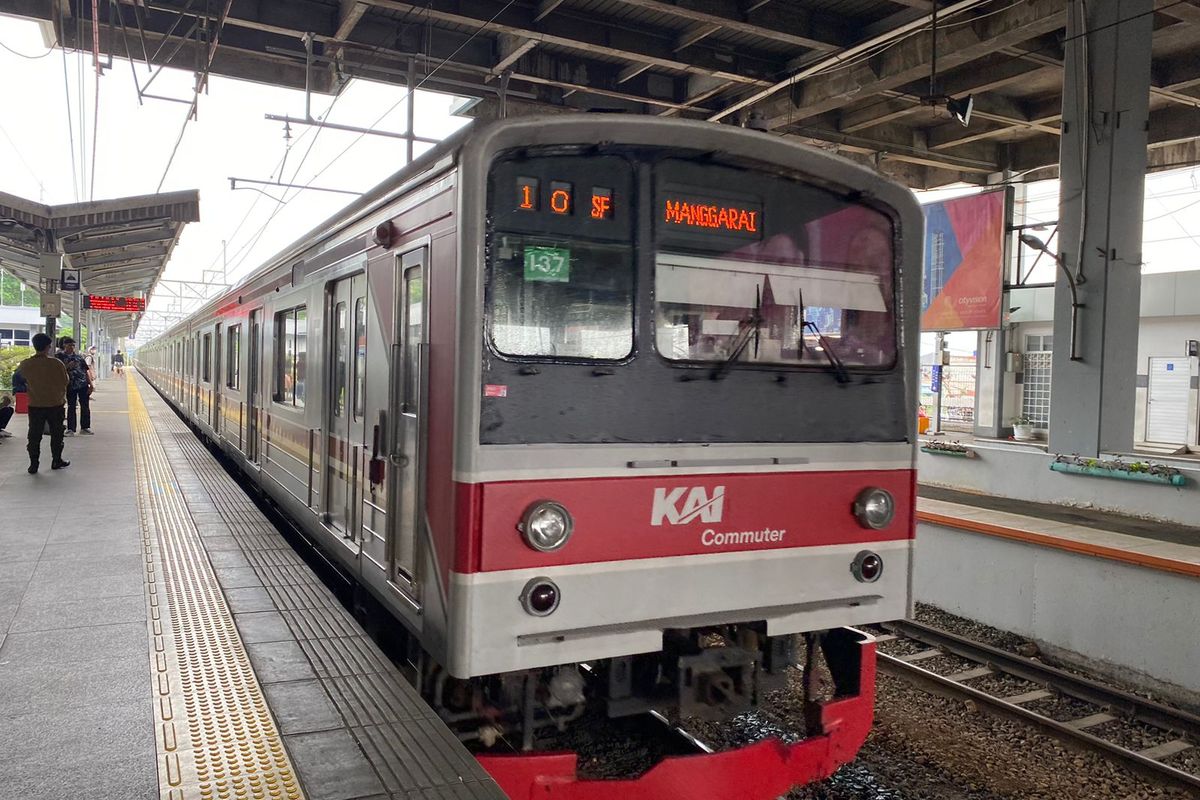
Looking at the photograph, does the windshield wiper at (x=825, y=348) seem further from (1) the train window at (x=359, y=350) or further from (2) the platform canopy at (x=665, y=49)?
(2) the platform canopy at (x=665, y=49)

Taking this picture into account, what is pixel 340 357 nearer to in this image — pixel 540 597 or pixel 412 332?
pixel 412 332

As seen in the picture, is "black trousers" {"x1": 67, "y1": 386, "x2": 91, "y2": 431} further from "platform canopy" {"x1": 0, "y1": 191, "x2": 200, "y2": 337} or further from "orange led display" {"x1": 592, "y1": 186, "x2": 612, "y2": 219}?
"orange led display" {"x1": 592, "y1": 186, "x2": 612, "y2": 219}

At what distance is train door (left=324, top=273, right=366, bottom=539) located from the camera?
501cm

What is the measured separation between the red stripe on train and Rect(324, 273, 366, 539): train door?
1918mm

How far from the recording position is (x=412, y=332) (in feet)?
13.4

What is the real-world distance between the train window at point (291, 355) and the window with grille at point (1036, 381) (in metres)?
19.0

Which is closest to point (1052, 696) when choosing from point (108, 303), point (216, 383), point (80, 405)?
point (216, 383)

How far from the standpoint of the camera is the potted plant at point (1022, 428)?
21.2 meters

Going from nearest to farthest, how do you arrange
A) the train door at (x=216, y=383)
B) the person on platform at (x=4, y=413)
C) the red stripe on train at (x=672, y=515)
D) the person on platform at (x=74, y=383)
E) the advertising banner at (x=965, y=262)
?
the red stripe on train at (x=672, y=515) < the train door at (x=216, y=383) < the advertising banner at (x=965, y=262) < the person on platform at (x=74, y=383) < the person on platform at (x=4, y=413)

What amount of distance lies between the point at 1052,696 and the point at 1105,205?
5.68 metres

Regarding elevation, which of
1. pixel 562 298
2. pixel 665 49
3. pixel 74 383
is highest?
pixel 665 49

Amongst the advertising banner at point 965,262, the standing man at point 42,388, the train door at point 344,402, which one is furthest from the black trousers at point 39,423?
the advertising banner at point 965,262

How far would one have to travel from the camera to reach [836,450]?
402 cm

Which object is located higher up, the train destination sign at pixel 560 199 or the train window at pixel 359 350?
the train destination sign at pixel 560 199
